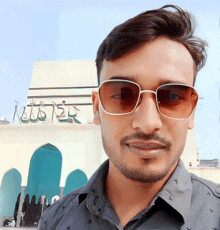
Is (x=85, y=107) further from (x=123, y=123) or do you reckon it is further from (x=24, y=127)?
(x=123, y=123)

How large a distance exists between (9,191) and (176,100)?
1059cm

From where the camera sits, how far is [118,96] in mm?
759

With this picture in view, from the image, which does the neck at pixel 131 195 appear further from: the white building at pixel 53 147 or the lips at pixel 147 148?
the white building at pixel 53 147

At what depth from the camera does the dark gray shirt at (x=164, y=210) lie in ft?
2.22

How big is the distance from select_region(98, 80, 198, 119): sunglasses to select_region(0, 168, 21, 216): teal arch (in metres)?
10.0

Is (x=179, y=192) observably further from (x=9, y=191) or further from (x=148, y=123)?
(x=9, y=191)

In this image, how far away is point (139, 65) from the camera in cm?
73

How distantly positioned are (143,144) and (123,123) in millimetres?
99

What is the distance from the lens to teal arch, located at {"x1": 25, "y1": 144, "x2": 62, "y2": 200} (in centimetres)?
1060

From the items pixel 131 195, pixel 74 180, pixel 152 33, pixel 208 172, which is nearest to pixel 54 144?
pixel 74 180

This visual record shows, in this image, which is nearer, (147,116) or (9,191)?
(147,116)

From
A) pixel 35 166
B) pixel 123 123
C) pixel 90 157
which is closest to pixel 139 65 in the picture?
pixel 123 123

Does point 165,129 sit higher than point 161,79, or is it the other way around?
point 161,79

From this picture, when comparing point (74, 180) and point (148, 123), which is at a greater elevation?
point (148, 123)
